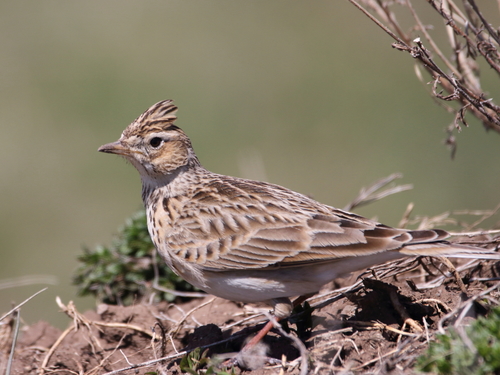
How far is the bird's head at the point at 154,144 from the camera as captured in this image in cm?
595

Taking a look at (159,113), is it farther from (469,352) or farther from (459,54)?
(469,352)

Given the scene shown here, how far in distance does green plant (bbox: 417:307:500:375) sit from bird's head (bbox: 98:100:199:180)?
3093 mm

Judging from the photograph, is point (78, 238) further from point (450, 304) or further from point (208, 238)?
point (450, 304)

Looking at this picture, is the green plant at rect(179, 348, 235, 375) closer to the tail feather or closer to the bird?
the bird

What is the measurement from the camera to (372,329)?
Result: 4902 millimetres

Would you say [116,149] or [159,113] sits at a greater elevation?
[159,113]

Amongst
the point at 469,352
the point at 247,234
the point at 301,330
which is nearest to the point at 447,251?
the point at 469,352

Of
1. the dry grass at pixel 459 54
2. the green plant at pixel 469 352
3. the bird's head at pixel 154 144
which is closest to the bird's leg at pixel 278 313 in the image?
the green plant at pixel 469 352

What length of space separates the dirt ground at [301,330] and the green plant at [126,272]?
32 cm

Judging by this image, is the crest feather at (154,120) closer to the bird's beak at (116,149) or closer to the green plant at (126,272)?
the bird's beak at (116,149)

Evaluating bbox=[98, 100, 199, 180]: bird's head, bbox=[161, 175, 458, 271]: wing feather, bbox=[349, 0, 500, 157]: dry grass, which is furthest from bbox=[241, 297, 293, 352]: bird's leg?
bbox=[349, 0, 500, 157]: dry grass

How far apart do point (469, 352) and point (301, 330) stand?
1853 millimetres

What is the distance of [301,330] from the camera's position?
5.25 m

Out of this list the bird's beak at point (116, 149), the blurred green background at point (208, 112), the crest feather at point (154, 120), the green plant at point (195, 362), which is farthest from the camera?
the blurred green background at point (208, 112)
